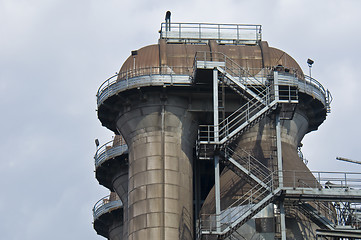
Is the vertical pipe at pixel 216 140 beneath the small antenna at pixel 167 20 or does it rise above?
beneath

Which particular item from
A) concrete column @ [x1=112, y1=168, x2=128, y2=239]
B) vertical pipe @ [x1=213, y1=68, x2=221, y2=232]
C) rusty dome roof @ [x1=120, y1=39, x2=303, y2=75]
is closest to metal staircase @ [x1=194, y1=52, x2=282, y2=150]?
vertical pipe @ [x1=213, y1=68, x2=221, y2=232]

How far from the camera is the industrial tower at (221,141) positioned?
198 feet

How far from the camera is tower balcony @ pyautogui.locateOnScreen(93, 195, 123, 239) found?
3174 inches

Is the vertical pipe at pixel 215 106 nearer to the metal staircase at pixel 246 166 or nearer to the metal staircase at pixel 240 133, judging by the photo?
the metal staircase at pixel 240 133

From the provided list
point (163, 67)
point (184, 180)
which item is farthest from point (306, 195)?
point (163, 67)

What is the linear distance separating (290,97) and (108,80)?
1311 cm

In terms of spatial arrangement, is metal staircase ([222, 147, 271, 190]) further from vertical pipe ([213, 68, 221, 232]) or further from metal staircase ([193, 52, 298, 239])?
vertical pipe ([213, 68, 221, 232])

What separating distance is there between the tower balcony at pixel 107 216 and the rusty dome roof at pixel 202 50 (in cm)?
1696

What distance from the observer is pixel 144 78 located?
213 ft

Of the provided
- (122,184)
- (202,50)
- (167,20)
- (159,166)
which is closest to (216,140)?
(159,166)

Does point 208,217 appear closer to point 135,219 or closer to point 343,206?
point 135,219

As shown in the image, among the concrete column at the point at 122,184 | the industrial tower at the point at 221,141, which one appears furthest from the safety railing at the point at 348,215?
the concrete column at the point at 122,184

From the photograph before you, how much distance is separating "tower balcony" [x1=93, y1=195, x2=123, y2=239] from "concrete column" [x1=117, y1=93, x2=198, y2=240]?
15.5m

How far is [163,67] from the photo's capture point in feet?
217
